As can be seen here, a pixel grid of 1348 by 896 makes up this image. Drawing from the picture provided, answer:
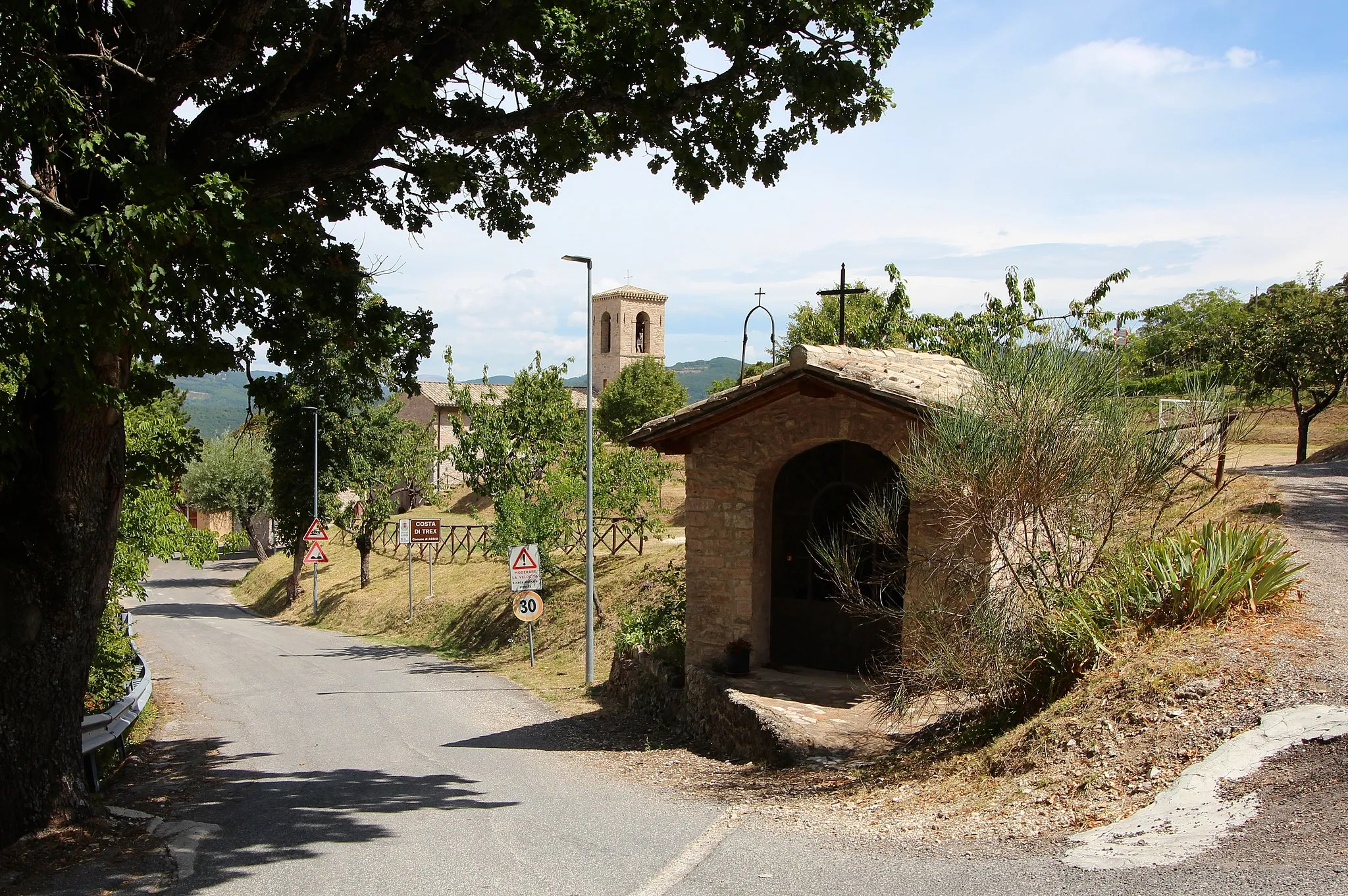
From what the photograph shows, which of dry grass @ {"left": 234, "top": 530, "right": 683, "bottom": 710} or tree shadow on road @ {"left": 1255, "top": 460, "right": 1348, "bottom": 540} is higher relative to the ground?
tree shadow on road @ {"left": 1255, "top": 460, "right": 1348, "bottom": 540}

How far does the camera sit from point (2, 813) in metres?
7.14

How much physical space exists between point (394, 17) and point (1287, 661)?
7999 millimetres

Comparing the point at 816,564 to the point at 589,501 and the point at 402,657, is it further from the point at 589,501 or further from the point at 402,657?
the point at 402,657

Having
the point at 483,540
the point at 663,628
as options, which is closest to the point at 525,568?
the point at 663,628

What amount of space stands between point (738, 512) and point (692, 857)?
5648mm

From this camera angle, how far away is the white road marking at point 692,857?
6.11m

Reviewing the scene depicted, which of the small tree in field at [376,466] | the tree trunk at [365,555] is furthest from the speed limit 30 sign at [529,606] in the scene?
the tree trunk at [365,555]

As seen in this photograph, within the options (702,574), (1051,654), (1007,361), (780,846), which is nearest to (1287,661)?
(1051,654)

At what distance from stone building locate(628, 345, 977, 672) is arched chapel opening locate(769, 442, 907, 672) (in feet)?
0.05

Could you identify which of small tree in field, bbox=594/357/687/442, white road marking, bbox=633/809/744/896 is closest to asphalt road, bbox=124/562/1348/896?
white road marking, bbox=633/809/744/896

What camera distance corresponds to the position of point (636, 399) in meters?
64.6

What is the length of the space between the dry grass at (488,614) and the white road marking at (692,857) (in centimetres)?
875

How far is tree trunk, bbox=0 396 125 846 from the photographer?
727 centimetres

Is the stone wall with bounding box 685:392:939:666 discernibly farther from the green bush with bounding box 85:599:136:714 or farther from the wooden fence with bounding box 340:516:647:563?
the wooden fence with bounding box 340:516:647:563
